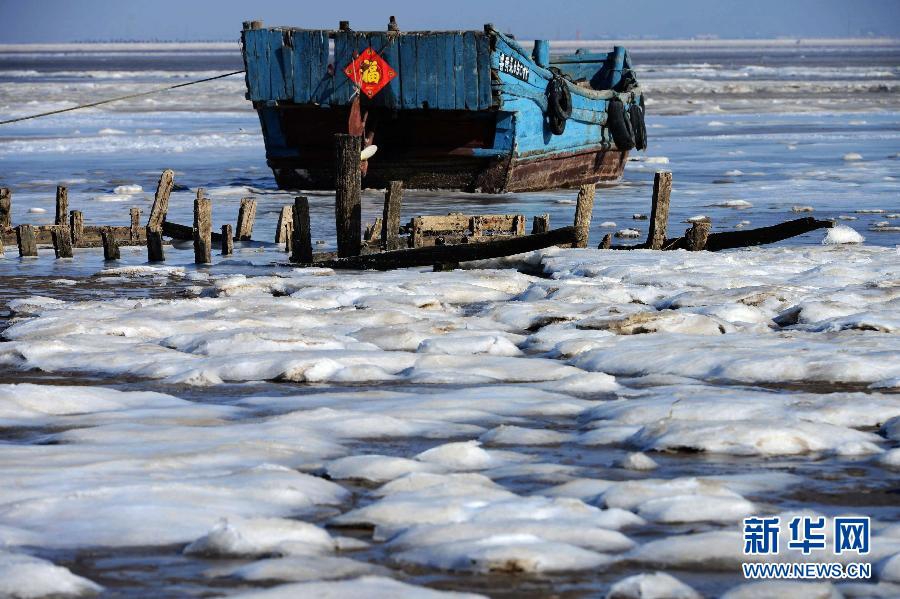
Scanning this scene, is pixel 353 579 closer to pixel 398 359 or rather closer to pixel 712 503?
pixel 712 503

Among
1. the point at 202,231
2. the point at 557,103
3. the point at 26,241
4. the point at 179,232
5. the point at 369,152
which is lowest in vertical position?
the point at 179,232

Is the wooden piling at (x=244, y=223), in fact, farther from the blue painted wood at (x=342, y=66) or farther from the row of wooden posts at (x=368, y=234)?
the blue painted wood at (x=342, y=66)

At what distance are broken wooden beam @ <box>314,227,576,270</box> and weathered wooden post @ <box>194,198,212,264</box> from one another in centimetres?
163

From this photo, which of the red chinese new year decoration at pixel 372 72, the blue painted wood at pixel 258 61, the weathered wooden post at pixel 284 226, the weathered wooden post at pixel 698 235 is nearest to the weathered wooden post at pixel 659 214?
the weathered wooden post at pixel 698 235

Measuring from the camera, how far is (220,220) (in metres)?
18.6

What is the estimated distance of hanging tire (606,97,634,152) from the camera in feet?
81.3

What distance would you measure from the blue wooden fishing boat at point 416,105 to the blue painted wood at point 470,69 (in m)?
0.01

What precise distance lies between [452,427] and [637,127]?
19.5 metres

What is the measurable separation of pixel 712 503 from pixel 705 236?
8878 mm

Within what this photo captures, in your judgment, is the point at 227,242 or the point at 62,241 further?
the point at 227,242

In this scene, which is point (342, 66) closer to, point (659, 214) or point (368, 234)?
point (368, 234)

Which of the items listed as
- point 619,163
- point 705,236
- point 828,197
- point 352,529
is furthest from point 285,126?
point 352,529

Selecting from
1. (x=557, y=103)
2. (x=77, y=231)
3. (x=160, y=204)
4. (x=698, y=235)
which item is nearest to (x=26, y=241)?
(x=77, y=231)

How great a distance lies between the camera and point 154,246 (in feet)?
46.6
